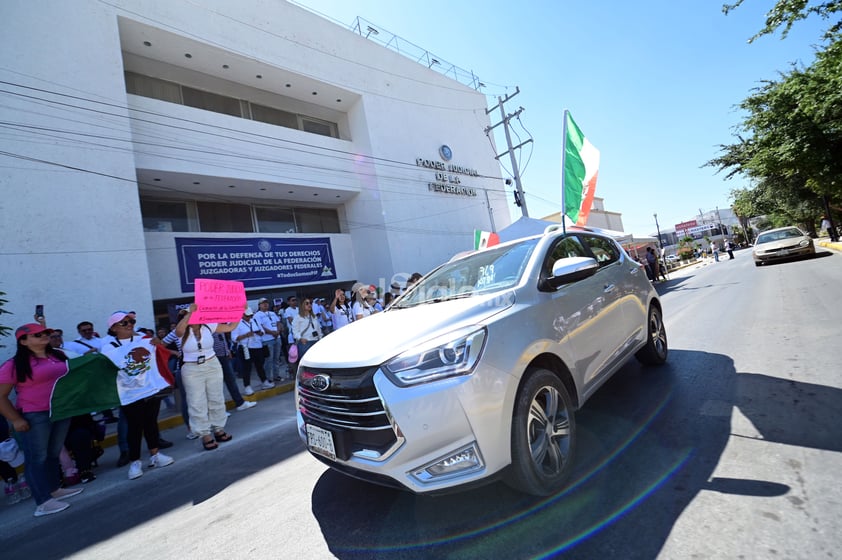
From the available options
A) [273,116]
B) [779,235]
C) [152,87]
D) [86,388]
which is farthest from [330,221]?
[779,235]

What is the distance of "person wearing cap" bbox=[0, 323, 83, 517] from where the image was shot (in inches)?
134

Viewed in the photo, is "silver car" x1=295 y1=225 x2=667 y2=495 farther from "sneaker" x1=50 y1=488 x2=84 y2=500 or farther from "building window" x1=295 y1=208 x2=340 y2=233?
"building window" x1=295 y1=208 x2=340 y2=233

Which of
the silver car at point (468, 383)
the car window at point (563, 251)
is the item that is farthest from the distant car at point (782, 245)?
the silver car at point (468, 383)

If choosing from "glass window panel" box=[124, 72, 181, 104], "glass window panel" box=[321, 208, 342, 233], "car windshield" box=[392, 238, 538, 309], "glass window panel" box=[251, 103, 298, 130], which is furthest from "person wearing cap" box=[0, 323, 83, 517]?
"glass window panel" box=[251, 103, 298, 130]

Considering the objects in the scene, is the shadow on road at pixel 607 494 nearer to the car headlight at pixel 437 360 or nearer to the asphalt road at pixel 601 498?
the asphalt road at pixel 601 498

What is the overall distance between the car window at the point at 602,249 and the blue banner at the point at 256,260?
10707 mm

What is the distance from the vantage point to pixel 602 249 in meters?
3.85

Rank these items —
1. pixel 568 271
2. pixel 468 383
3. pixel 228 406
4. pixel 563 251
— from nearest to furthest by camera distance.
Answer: pixel 468 383
pixel 568 271
pixel 563 251
pixel 228 406

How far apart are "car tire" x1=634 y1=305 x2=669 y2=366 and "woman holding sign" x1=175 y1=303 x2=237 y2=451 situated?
4900 millimetres

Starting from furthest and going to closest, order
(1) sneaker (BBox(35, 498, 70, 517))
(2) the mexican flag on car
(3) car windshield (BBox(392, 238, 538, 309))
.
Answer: (2) the mexican flag on car → (1) sneaker (BBox(35, 498, 70, 517)) → (3) car windshield (BBox(392, 238, 538, 309))

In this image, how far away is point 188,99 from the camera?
13828 millimetres

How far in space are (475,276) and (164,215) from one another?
546 inches

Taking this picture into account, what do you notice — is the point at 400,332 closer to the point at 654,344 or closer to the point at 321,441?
the point at 321,441

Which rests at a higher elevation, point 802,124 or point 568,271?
point 802,124
